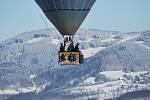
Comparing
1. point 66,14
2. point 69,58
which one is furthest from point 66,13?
point 69,58

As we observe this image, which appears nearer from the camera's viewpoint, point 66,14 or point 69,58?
point 69,58

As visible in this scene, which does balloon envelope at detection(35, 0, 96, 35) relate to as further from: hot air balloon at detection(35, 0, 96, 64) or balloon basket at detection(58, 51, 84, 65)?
balloon basket at detection(58, 51, 84, 65)

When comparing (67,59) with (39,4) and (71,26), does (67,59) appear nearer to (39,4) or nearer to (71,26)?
(71,26)

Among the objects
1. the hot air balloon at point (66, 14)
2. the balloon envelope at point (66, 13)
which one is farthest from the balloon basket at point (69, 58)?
the balloon envelope at point (66, 13)

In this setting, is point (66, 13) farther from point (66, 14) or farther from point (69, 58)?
point (69, 58)

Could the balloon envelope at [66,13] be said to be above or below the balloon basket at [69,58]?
above

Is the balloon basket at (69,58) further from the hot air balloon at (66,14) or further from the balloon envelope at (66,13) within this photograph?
the balloon envelope at (66,13)

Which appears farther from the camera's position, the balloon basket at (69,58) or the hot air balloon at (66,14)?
the hot air balloon at (66,14)
